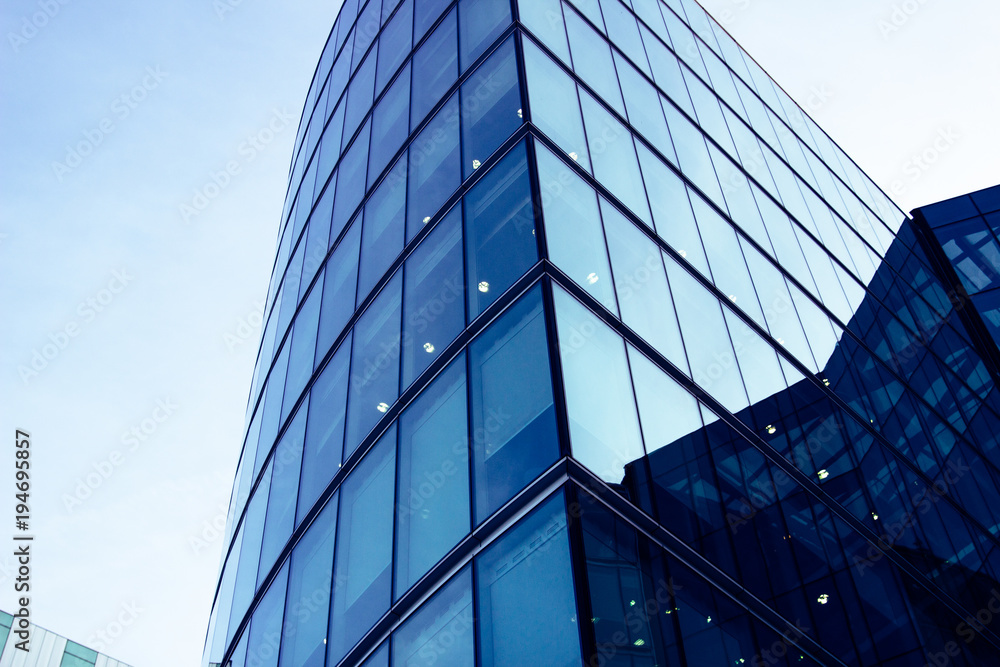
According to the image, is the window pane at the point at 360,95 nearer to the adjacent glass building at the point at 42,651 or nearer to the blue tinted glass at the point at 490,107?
the blue tinted glass at the point at 490,107

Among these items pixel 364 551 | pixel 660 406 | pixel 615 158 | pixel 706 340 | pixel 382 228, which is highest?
pixel 382 228

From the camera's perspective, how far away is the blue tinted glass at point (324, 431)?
49.4ft

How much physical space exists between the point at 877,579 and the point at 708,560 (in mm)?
4492

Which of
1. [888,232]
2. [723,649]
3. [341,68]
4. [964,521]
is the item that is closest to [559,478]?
[723,649]

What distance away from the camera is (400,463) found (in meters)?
12.7

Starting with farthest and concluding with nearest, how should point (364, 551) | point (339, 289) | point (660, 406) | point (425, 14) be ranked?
point (425, 14)
point (339, 289)
point (364, 551)
point (660, 406)

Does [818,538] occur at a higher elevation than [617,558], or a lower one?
higher

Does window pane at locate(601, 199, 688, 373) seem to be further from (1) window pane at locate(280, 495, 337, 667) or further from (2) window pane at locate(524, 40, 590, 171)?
(1) window pane at locate(280, 495, 337, 667)

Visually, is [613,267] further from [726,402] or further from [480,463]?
[480,463]

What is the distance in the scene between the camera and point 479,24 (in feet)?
56.0

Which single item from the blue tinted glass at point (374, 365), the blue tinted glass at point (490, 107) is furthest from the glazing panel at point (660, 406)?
the blue tinted glass at point (490, 107)

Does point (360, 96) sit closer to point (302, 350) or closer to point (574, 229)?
point (302, 350)

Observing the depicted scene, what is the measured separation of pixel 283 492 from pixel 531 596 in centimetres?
859

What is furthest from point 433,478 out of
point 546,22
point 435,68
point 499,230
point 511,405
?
point 435,68
